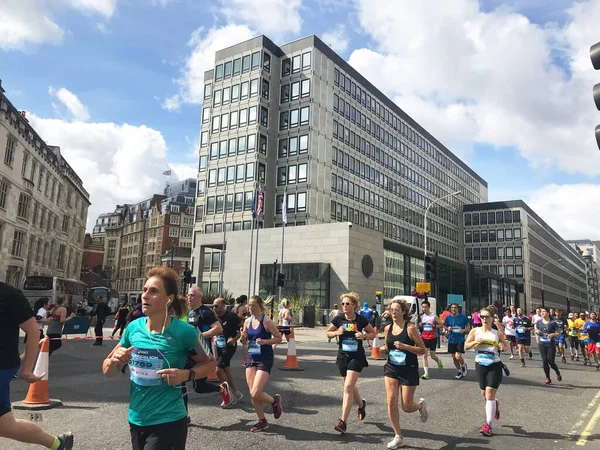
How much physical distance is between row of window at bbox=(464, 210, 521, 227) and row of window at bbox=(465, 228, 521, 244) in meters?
1.68

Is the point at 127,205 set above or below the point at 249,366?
above

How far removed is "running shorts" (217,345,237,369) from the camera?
25.7ft

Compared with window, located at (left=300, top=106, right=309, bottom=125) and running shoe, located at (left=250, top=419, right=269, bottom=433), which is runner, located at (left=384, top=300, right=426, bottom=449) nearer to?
running shoe, located at (left=250, top=419, right=269, bottom=433)

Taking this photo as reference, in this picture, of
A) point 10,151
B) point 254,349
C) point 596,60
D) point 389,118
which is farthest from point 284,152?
point 596,60

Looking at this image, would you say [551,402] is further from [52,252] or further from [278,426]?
[52,252]

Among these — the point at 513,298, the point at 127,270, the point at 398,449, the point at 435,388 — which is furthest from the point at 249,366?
the point at 127,270

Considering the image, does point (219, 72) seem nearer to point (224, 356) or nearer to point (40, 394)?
point (224, 356)

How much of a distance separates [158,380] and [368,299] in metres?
41.7

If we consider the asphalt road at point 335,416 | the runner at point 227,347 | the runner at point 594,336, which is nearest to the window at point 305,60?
the runner at point 594,336

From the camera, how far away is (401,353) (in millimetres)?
6082

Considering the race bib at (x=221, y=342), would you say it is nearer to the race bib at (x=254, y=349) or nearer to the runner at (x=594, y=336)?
the race bib at (x=254, y=349)

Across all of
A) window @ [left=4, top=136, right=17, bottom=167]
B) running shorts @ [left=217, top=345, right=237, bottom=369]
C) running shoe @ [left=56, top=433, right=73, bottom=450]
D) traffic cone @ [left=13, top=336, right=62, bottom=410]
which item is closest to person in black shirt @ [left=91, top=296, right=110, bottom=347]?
traffic cone @ [left=13, top=336, right=62, bottom=410]

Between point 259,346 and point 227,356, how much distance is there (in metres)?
1.39

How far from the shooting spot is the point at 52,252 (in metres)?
46.8
